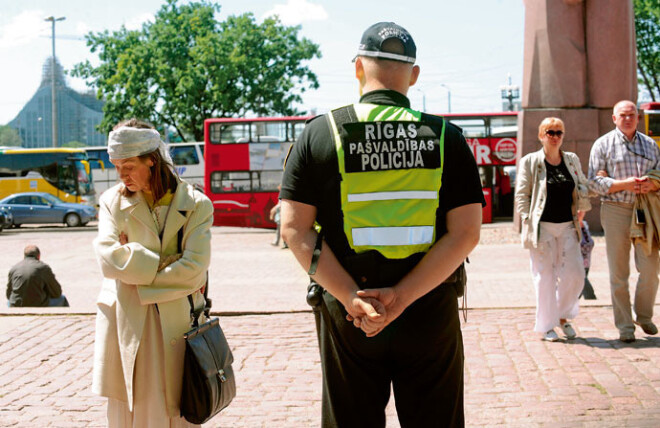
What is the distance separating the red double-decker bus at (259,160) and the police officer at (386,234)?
2470 cm

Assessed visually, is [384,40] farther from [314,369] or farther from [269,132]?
[269,132]

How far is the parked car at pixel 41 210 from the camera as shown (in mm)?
32562

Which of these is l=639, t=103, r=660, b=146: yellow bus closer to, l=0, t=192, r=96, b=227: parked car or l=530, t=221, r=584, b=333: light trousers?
l=530, t=221, r=584, b=333: light trousers

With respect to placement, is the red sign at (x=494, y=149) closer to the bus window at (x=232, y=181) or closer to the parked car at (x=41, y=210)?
the bus window at (x=232, y=181)

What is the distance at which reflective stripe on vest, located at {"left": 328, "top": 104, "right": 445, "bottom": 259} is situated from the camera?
9.05 ft

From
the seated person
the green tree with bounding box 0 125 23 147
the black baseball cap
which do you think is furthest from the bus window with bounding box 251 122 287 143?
the green tree with bounding box 0 125 23 147

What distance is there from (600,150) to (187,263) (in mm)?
4419

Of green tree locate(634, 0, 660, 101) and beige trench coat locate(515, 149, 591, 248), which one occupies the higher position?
green tree locate(634, 0, 660, 101)

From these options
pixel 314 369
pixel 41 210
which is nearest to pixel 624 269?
pixel 314 369

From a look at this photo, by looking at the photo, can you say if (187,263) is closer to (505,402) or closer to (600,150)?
(505,402)

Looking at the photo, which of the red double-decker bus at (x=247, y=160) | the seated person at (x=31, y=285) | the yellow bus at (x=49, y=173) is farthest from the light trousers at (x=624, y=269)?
the yellow bus at (x=49, y=173)

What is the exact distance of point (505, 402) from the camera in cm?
516

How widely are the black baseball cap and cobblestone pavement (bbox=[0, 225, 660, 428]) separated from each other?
269 centimetres

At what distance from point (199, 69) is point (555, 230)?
37.4 meters
